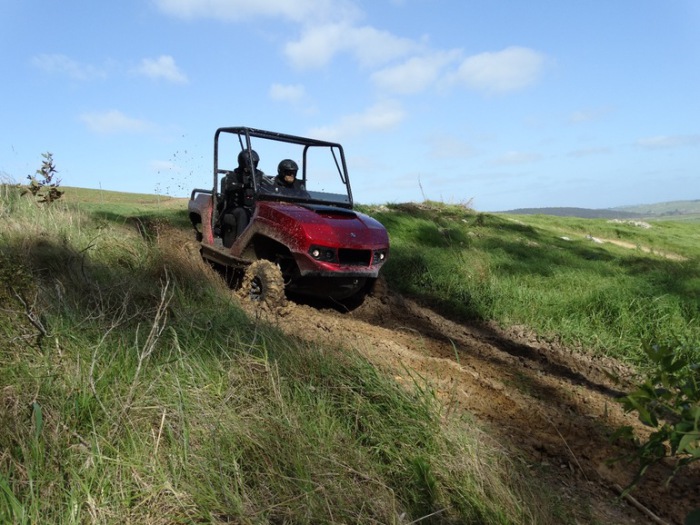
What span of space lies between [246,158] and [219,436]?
4613mm

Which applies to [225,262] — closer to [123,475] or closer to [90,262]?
[90,262]

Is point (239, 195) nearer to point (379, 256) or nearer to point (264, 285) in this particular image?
point (264, 285)

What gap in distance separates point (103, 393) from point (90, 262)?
3.17 metres

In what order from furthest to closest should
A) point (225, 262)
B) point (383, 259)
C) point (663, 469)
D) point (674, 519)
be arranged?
point (225, 262) < point (383, 259) < point (663, 469) < point (674, 519)

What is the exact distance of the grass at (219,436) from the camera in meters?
2.46

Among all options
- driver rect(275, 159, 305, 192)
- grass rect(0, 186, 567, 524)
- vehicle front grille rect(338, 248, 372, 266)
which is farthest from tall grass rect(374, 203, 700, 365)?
grass rect(0, 186, 567, 524)

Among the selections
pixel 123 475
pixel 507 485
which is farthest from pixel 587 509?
pixel 123 475

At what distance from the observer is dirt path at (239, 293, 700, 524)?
3382mm

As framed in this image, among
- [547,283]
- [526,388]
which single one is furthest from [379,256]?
[547,283]

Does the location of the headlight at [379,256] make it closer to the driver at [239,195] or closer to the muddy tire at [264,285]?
the muddy tire at [264,285]

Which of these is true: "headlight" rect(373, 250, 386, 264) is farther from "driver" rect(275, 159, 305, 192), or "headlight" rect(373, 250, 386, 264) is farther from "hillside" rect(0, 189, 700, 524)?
"driver" rect(275, 159, 305, 192)

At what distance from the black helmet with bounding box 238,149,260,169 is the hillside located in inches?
53.3

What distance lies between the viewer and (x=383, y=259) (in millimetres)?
6320

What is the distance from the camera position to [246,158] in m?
6.90
